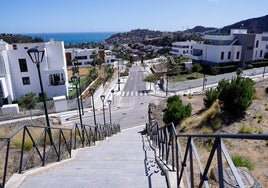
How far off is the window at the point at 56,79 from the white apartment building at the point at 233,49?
35313 millimetres

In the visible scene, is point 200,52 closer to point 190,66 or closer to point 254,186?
point 190,66

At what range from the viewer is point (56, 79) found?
34406 millimetres

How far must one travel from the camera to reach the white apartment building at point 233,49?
50.9m

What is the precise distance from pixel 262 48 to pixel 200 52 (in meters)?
15.4

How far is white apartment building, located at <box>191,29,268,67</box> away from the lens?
50.9 metres

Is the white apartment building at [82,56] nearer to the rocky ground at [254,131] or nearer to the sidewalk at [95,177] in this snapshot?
the rocky ground at [254,131]

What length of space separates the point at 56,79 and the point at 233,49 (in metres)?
40.8

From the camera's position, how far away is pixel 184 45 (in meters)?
83.6

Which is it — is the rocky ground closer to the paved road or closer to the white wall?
the paved road

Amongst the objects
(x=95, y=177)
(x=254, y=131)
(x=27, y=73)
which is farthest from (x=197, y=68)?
(x=95, y=177)

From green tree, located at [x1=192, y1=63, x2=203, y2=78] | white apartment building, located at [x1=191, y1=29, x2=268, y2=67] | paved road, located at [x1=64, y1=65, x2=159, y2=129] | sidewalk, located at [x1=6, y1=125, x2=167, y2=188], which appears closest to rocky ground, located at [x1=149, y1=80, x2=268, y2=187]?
sidewalk, located at [x1=6, y1=125, x2=167, y2=188]

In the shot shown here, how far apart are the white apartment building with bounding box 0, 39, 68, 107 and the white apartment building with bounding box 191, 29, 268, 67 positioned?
3481cm

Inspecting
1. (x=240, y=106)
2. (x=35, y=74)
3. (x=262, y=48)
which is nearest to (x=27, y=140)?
(x=240, y=106)

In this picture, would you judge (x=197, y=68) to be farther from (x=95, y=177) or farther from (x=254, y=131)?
(x=95, y=177)
